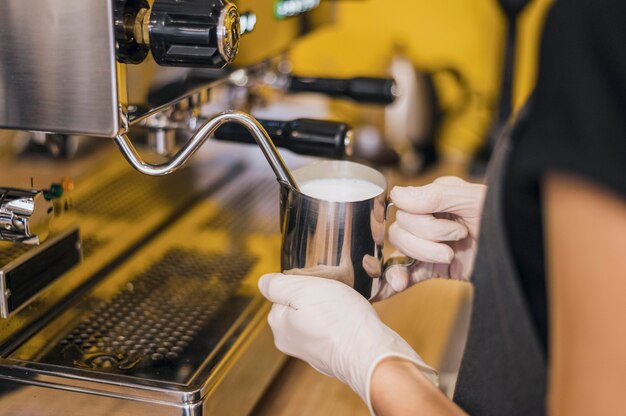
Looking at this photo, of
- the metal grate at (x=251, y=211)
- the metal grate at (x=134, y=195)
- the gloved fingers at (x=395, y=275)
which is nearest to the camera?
the gloved fingers at (x=395, y=275)

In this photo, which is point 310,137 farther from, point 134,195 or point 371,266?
point 134,195

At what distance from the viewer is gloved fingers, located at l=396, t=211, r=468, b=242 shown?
2.44 ft

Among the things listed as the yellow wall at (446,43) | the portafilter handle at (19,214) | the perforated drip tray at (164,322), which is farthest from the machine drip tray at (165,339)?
the yellow wall at (446,43)

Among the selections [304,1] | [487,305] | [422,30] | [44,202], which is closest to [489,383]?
[487,305]

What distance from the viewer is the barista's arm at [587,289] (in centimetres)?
41

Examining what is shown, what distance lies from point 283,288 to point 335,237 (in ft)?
0.26

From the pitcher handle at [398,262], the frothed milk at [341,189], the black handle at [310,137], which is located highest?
the black handle at [310,137]

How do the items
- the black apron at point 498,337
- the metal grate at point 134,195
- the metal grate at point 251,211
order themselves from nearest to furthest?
the black apron at point 498,337, the metal grate at point 134,195, the metal grate at point 251,211

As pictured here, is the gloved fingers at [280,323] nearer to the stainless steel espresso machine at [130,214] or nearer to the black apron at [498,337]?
the stainless steel espresso machine at [130,214]

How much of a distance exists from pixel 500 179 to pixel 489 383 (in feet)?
0.66

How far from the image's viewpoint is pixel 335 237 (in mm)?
634

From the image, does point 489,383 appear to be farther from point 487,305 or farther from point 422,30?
point 422,30

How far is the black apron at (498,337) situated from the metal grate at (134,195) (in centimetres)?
44

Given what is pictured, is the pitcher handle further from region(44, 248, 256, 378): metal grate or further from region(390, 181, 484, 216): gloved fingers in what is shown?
region(44, 248, 256, 378): metal grate
